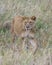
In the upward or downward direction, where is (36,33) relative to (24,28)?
downward

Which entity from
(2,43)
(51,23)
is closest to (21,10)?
(51,23)

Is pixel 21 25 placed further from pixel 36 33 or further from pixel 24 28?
pixel 36 33

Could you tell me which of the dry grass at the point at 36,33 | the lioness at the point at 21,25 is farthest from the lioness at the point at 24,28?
the dry grass at the point at 36,33

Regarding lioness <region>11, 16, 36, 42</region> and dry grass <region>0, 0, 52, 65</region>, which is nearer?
dry grass <region>0, 0, 52, 65</region>

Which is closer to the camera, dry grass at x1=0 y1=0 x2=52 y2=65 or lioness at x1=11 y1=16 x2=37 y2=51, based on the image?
dry grass at x1=0 y1=0 x2=52 y2=65

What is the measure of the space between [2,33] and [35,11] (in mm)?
1390

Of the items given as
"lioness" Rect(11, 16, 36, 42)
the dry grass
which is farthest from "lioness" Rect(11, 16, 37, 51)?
the dry grass

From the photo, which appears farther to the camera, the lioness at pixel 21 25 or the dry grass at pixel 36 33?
the lioness at pixel 21 25

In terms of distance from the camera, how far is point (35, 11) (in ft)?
32.0

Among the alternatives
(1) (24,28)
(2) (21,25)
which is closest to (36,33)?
(1) (24,28)

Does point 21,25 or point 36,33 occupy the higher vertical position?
point 21,25

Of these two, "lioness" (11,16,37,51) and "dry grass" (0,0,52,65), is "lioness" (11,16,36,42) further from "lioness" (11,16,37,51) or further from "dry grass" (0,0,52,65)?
"dry grass" (0,0,52,65)

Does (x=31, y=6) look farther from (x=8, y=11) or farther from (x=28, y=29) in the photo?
(x=28, y=29)

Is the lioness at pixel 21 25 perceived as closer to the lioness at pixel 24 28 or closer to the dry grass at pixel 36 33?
the lioness at pixel 24 28
